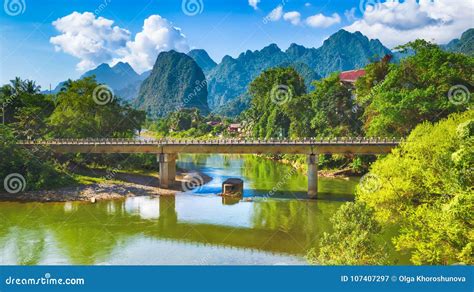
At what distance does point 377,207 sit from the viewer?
84.8ft

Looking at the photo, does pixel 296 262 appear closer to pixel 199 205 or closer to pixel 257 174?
pixel 199 205

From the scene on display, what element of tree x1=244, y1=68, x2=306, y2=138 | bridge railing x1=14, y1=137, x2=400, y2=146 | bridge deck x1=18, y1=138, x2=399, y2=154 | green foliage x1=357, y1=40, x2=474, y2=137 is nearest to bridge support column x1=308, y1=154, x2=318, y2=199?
bridge deck x1=18, y1=138, x2=399, y2=154

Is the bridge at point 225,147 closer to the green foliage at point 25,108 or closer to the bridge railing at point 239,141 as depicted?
the bridge railing at point 239,141

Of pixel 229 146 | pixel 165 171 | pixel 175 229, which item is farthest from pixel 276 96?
pixel 175 229

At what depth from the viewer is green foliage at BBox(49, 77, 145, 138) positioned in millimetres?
61125

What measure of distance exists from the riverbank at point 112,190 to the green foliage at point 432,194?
26.9 meters

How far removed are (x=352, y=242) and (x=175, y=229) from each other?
59.7ft

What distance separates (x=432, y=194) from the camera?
80.5 feet

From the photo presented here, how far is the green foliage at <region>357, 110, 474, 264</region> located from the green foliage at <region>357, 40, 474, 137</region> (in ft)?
51.3

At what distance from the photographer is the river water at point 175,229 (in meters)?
27.3

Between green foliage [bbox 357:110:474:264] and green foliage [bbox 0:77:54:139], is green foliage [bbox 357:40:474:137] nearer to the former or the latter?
green foliage [bbox 357:110:474:264]

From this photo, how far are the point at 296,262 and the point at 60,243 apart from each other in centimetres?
1583

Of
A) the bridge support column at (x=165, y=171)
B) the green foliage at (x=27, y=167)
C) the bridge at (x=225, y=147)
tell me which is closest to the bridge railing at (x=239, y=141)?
the bridge at (x=225, y=147)

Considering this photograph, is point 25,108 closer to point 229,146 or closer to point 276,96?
point 229,146
